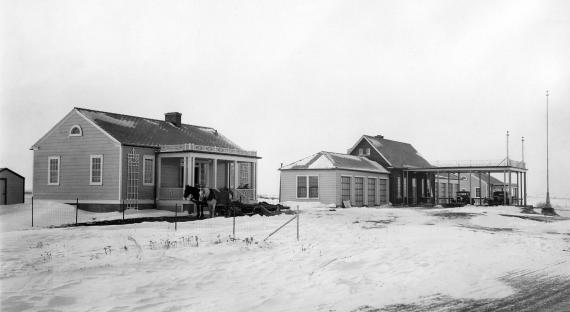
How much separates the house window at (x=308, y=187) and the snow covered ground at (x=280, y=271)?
23194mm

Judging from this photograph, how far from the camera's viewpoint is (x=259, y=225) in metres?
21.3

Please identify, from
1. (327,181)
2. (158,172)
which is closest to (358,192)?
(327,181)

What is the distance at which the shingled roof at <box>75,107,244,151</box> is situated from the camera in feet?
101

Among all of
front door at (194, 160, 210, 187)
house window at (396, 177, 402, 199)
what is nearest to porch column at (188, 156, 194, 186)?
front door at (194, 160, 210, 187)

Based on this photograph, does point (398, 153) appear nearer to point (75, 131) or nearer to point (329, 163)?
point (329, 163)

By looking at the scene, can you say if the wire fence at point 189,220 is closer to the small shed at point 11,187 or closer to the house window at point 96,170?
the small shed at point 11,187

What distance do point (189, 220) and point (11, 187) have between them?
10.7 metres

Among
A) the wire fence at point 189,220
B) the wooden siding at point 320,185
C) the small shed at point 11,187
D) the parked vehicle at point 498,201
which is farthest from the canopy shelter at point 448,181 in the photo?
the small shed at point 11,187

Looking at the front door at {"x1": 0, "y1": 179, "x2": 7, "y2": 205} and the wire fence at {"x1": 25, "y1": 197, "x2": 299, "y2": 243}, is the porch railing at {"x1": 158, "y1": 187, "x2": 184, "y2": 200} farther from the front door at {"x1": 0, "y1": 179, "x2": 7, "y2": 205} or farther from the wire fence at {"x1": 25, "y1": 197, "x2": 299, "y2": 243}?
the front door at {"x1": 0, "y1": 179, "x2": 7, "y2": 205}

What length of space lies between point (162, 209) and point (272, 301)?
73.8 ft

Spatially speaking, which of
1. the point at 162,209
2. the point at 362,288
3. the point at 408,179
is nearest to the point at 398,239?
the point at 362,288

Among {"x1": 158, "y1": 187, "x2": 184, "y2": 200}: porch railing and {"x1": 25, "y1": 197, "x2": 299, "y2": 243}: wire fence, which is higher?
{"x1": 158, "y1": 187, "x2": 184, "y2": 200}: porch railing

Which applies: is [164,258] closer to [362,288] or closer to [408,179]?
[362,288]

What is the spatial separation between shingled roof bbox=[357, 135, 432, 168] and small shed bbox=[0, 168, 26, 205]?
2935 centimetres
